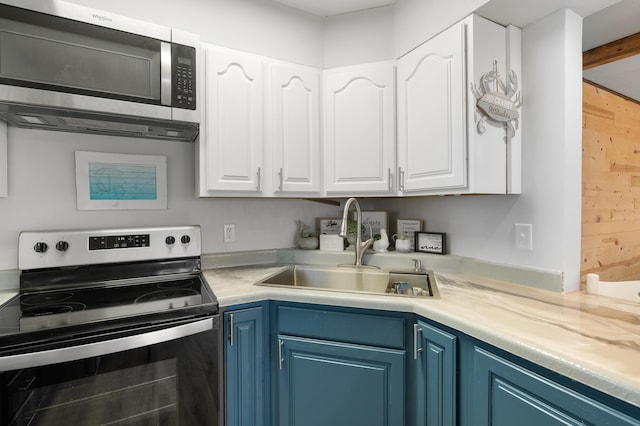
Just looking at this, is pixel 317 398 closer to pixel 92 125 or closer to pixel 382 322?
pixel 382 322

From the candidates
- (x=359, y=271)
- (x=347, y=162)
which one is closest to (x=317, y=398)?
(x=359, y=271)

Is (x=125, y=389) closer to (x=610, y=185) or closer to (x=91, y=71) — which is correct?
(x=91, y=71)

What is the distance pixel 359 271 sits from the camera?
6.44 feet

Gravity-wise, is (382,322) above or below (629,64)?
below

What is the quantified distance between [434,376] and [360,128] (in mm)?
1290

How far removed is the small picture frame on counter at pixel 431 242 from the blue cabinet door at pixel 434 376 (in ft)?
2.49

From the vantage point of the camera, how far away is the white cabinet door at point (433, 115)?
5.00ft

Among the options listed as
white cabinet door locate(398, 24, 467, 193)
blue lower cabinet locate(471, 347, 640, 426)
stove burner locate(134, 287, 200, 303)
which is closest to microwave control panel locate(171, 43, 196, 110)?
stove burner locate(134, 287, 200, 303)

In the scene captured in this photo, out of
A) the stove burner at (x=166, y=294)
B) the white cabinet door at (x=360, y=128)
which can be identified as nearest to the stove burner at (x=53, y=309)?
the stove burner at (x=166, y=294)

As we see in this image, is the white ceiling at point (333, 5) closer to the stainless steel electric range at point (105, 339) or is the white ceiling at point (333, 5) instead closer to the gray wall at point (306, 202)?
the gray wall at point (306, 202)

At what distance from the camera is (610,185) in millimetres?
2121

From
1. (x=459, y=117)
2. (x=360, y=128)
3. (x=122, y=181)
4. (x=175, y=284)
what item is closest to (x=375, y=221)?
(x=360, y=128)

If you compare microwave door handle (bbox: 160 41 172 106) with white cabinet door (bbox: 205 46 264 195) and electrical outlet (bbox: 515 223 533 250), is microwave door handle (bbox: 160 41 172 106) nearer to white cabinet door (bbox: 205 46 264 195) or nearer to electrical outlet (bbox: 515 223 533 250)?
white cabinet door (bbox: 205 46 264 195)

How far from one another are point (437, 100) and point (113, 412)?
6.05ft
